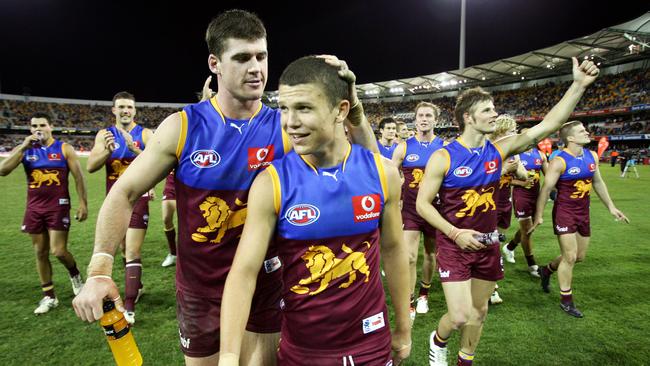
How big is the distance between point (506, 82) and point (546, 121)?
173 feet

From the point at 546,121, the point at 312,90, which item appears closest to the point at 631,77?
the point at 546,121

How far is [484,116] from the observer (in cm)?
382

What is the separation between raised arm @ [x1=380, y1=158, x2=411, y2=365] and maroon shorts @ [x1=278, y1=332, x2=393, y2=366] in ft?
0.66

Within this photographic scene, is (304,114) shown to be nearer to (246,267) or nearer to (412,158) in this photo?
(246,267)

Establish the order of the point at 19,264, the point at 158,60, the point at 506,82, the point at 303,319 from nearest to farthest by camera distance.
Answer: the point at 303,319 < the point at 19,264 < the point at 506,82 < the point at 158,60

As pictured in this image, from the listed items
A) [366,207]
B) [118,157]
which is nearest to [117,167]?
[118,157]

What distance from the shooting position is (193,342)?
8.27 feet

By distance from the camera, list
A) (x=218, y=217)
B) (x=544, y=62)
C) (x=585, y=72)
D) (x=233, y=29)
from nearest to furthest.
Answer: (x=233, y=29)
(x=218, y=217)
(x=585, y=72)
(x=544, y=62)

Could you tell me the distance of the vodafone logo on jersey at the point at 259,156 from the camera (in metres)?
2.43

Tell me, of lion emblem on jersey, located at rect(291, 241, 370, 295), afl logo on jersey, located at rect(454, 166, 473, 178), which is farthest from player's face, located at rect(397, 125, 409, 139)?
lion emblem on jersey, located at rect(291, 241, 370, 295)

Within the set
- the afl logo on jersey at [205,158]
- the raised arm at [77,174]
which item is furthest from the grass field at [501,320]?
the afl logo on jersey at [205,158]

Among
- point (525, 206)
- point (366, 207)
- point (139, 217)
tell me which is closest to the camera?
point (366, 207)

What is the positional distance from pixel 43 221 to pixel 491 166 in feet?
21.2

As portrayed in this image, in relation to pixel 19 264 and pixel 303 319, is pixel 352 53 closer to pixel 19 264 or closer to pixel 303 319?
pixel 19 264
